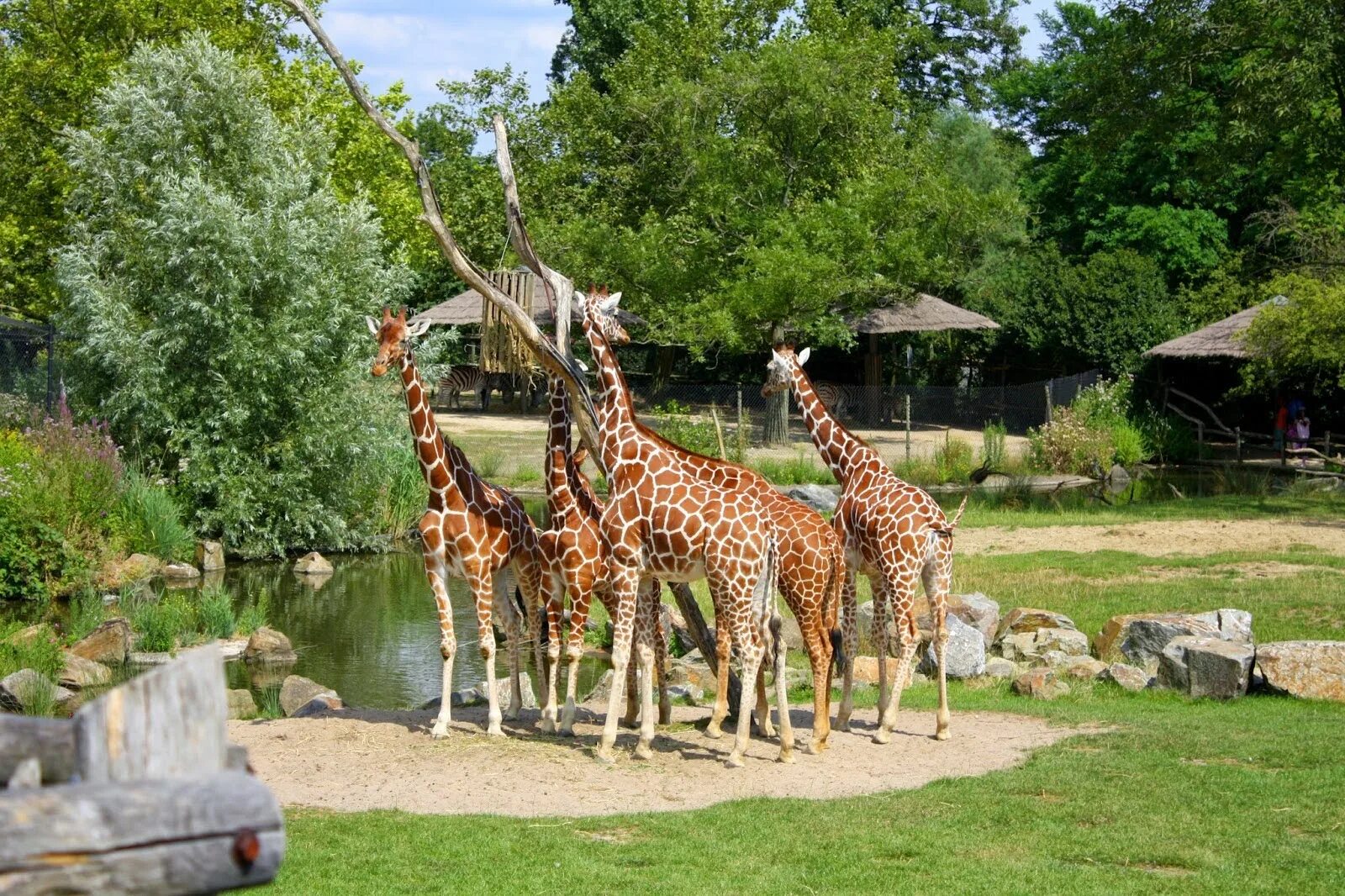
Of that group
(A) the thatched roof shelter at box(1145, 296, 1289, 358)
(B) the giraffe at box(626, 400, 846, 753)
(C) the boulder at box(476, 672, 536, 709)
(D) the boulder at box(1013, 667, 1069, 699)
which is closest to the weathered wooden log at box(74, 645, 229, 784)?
(B) the giraffe at box(626, 400, 846, 753)

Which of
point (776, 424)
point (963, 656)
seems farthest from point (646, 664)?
point (776, 424)

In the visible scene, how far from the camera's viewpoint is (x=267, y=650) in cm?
1647

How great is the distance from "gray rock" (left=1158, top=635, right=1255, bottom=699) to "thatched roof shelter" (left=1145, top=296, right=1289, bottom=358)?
22.7m

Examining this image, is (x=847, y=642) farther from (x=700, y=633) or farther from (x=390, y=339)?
(x=390, y=339)

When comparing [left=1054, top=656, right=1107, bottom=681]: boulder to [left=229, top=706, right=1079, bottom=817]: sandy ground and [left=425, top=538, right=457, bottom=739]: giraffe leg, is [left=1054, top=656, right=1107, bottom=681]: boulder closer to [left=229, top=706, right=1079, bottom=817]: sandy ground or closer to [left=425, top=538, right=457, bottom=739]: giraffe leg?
[left=229, top=706, right=1079, bottom=817]: sandy ground

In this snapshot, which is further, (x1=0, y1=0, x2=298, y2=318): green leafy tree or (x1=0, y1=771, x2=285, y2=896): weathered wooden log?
(x1=0, y1=0, x2=298, y2=318): green leafy tree

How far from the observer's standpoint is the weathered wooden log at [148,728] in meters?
2.71

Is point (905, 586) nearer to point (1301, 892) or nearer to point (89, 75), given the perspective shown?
point (1301, 892)

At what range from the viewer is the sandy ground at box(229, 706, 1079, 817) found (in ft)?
30.3

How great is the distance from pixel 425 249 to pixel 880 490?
26901 mm

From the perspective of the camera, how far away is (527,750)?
10453 millimetres

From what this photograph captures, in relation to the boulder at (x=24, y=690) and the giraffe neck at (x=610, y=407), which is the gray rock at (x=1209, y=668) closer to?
the giraffe neck at (x=610, y=407)

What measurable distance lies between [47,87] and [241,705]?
22248mm

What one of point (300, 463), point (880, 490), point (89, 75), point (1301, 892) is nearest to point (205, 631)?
point (300, 463)
